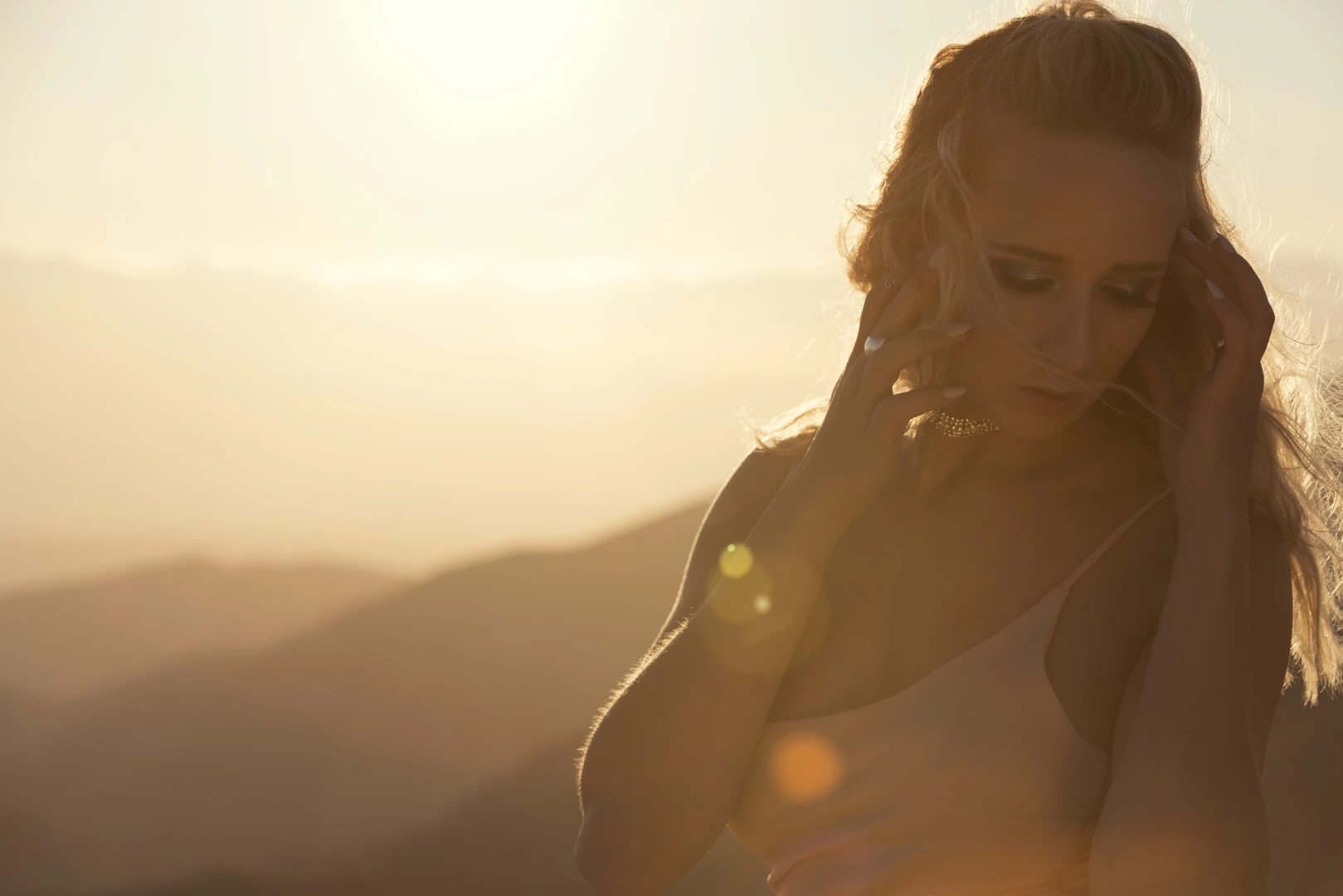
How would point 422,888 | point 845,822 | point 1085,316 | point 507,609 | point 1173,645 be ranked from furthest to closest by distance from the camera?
point 507,609
point 422,888
point 845,822
point 1085,316
point 1173,645

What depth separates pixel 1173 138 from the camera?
8.03ft

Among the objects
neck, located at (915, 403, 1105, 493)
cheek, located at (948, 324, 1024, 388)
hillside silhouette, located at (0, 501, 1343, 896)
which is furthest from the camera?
hillside silhouette, located at (0, 501, 1343, 896)

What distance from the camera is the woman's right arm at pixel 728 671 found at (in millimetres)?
2396

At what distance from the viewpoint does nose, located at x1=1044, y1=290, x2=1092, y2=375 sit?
7.59ft

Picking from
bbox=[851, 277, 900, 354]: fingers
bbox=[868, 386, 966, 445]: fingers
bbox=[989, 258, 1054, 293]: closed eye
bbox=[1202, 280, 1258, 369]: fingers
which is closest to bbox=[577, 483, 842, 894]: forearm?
bbox=[868, 386, 966, 445]: fingers

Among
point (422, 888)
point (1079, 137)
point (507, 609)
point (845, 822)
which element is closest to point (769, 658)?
point (845, 822)

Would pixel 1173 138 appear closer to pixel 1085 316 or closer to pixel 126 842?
pixel 1085 316

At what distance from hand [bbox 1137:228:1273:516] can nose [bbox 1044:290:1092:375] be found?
0.26 m

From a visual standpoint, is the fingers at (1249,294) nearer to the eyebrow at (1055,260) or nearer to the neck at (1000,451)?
the eyebrow at (1055,260)

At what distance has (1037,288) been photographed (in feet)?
7.77

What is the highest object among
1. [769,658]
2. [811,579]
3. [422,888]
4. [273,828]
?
[811,579]

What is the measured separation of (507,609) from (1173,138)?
8277 millimetres

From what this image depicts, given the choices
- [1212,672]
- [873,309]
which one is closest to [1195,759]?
[1212,672]

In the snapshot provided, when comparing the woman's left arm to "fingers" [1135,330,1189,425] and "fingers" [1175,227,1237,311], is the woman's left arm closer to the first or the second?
"fingers" [1175,227,1237,311]
